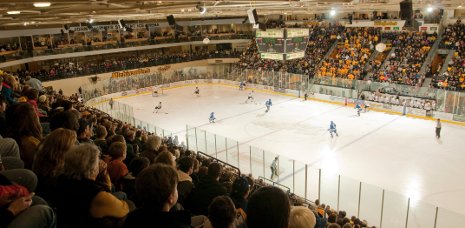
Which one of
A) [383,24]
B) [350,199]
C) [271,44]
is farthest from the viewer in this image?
[383,24]

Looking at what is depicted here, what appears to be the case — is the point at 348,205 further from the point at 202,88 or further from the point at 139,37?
the point at 139,37

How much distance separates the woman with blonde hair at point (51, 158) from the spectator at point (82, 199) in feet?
0.99

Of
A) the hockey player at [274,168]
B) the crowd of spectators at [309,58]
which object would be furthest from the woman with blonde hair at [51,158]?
the crowd of spectators at [309,58]

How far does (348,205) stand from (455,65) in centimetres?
2014

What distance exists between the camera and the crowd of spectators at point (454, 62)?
2438cm

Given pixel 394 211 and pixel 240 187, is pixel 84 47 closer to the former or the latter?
pixel 394 211

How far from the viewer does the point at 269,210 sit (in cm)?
230

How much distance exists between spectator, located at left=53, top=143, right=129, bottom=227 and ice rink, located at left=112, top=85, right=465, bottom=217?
418 inches

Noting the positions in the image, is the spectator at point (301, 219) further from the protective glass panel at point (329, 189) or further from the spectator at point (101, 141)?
the protective glass panel at point (329, 189)

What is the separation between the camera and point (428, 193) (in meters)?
12.5

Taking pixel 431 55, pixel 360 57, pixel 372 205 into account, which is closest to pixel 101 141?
pixel 372 205

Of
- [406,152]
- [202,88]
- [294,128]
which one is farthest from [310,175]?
[202,88]

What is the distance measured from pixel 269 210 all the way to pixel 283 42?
24022mm

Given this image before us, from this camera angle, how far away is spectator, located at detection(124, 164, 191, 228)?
2.16m
